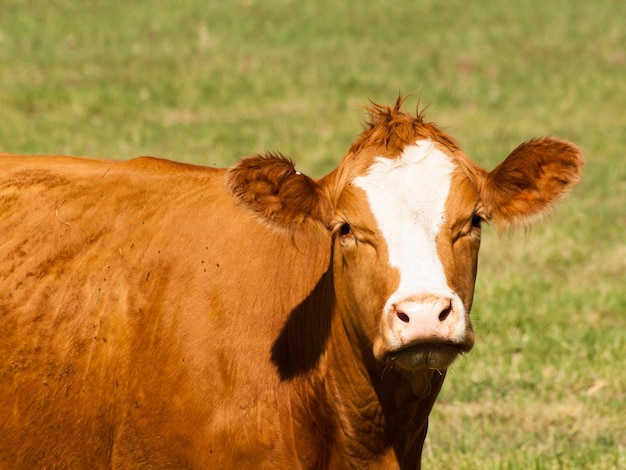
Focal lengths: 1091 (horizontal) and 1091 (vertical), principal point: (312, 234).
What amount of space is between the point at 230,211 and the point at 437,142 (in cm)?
106

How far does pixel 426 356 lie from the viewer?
403 cm

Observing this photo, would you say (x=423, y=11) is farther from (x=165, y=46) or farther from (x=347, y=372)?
(x=347, y=372)

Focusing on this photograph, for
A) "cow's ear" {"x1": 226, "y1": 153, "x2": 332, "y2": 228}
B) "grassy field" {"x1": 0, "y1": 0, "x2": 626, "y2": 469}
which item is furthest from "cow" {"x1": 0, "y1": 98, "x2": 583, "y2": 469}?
"grassy field" {"x1": 0, "y1": 0, "x2": 626, "y2": 469}

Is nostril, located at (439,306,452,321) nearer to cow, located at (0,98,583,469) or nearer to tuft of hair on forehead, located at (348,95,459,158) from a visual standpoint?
cow, located at (0,98,583,469)

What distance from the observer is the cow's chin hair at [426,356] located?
401cm

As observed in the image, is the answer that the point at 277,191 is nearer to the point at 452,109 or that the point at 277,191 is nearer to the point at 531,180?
the point at 531,180

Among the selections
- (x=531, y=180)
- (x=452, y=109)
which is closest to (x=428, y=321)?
(x=531, y=180)

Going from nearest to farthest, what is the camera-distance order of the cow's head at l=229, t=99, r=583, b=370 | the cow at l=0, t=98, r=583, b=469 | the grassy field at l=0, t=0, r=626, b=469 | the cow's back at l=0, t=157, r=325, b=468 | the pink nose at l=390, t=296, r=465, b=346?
the pink nose at l=390, t=296, r=465, b=346, the cow's head at l=229, t=99, r=583, b=370, the cow at l=0, t=98, r=583, b=469, the cow's back at l=0, t=157, r=325, b=468, the grassy field at l=0, t=0, r=626, b=469

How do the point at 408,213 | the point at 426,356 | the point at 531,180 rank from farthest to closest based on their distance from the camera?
the point at 531,180 < the point at 408,213 < the point at 426,356

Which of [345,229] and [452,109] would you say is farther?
[452,109]

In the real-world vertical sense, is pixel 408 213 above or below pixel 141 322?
above

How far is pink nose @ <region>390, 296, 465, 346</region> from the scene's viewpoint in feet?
12.8

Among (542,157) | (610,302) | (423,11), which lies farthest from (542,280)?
(423,11)

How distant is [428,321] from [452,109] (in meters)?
13.7
